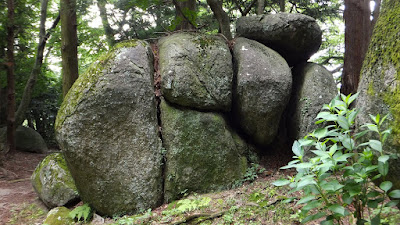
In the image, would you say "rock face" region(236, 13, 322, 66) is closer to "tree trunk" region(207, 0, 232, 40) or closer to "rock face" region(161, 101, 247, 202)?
"tree trunk" region(207, 0, 232, 40)

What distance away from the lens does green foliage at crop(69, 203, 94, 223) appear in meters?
4.61

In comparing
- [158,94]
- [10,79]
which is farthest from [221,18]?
[10,79]

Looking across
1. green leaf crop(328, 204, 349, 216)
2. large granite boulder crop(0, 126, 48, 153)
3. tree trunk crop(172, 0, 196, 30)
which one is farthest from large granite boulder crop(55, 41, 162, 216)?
large granite boulder crop(0, 126, 48, 153)

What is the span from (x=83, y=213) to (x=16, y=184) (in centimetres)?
434

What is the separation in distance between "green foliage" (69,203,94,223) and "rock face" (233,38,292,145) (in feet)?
10.5

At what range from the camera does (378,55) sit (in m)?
2.38

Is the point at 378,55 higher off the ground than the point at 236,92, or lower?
higher

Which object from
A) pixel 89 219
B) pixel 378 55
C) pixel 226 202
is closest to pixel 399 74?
pixel 378 55

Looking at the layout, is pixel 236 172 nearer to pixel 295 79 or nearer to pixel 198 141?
pixel 198 141

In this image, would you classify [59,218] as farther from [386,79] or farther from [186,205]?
[386,79]

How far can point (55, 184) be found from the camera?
540cm

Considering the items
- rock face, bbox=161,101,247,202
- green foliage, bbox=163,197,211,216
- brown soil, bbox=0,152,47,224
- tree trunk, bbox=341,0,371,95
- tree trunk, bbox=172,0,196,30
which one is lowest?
brown soil, bbox=0,152,47,224

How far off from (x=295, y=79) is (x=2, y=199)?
23.4 ft

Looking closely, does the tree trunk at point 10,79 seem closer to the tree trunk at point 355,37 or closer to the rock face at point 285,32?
the rock face at point 285,32
